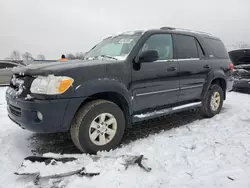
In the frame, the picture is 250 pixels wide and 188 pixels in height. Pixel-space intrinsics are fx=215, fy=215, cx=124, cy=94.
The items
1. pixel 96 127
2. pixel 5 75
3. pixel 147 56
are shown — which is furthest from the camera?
pixel 5 75

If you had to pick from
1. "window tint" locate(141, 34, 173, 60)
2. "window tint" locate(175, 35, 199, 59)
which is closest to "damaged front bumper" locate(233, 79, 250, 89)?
"window tint" locate(175, 35, 199, 59)

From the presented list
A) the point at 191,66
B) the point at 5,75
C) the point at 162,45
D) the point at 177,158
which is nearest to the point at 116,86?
the point at 177,158

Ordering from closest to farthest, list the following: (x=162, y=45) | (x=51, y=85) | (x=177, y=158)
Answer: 1. (x=51, y=85)
2. (x=177, y=158)
3. (x=162, y=45)

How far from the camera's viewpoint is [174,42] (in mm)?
4008

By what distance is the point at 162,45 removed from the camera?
3840mm

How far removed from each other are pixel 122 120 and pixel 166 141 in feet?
2.63

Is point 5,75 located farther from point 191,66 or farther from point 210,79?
point 210,79

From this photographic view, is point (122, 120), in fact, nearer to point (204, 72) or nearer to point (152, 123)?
point (152, 123)

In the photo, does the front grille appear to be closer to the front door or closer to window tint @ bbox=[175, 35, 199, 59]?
the front door

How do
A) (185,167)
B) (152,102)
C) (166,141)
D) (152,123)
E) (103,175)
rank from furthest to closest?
(152,123) → (152,102) → (166,141) → (185,167) → (103,175)

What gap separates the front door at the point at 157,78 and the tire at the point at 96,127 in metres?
0.46

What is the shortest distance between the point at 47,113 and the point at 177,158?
172 cm

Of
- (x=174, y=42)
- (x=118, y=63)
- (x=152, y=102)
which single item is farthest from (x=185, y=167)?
(x=174, y=42)

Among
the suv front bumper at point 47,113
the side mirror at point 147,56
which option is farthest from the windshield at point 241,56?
the suv front bumper at point 47,113
